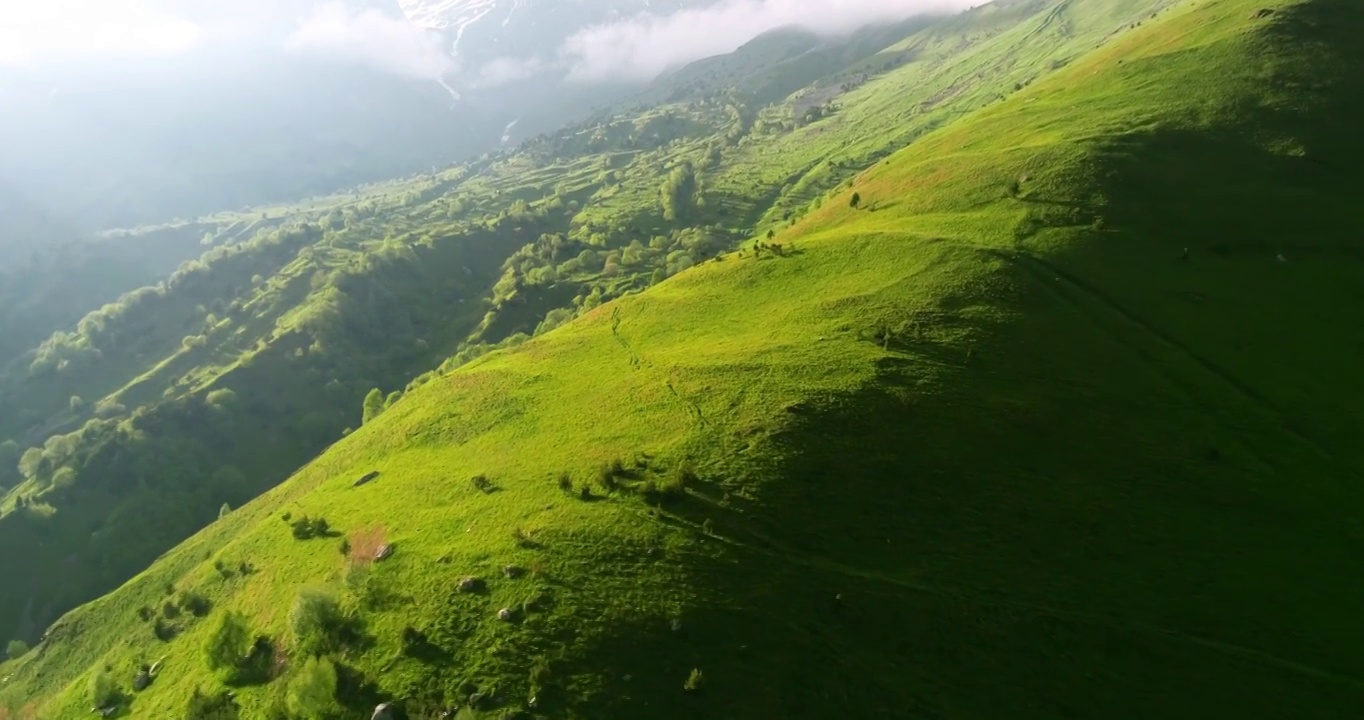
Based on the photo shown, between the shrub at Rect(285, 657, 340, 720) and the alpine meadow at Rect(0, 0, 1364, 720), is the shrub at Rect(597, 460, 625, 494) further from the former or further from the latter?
the shrub at Rect(285, 657, 340, 720)

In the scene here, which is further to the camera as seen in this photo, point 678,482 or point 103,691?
point 103,691

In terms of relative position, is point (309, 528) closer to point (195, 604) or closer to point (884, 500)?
point (195, 604)

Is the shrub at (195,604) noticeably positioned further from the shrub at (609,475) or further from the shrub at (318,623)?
the shrub at (609,475)

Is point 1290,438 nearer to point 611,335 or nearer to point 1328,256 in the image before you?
point 1328,256

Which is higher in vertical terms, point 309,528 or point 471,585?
point 309,528

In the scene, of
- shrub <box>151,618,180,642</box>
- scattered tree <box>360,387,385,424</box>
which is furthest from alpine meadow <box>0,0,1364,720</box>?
scattered tree <box>360,387,385,424</box>

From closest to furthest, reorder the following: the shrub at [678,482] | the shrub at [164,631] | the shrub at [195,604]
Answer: the shrub at [678,482], the shrub at [164,631], the shrub at [195,604]

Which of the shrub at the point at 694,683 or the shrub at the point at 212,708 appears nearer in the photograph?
the shrub at the point at 694,683

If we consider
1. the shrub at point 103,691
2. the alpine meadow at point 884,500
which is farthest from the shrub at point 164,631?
the shrub at point 103,691

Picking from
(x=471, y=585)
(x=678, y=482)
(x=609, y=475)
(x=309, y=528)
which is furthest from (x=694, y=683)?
(x=309, y=528)
